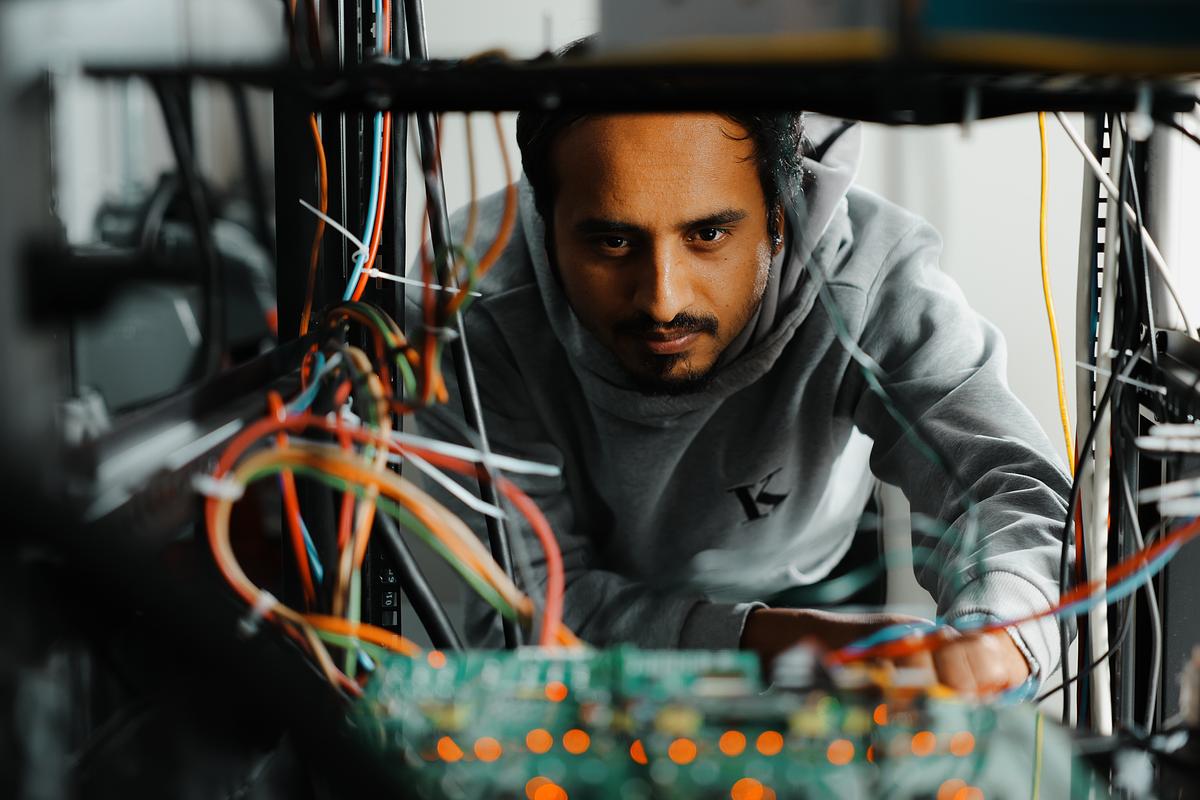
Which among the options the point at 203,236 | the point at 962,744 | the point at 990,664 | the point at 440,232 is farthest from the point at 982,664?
the point at 203,236

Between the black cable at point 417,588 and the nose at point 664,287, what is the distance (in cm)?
81

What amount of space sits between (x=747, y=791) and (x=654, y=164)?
110 centimetres

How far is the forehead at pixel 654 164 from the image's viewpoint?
1453 millimetres

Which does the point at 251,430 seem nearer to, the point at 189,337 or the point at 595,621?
the point at 189,337

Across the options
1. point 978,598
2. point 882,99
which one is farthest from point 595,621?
point 882,99

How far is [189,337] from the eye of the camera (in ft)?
3.54

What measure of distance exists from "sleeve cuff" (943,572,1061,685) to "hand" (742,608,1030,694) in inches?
0.7

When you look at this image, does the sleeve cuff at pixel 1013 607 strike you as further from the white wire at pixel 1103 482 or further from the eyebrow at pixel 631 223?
the eyebrow at pixel 631 223

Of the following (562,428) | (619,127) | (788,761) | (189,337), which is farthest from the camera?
(562,428)

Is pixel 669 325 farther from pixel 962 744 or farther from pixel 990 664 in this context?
pixel 962 744

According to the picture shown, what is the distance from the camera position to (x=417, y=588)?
763mm

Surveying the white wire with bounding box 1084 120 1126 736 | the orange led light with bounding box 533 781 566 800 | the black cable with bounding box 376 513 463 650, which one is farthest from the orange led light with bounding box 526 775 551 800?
the white wire with bounding box 1084 120 1126 736

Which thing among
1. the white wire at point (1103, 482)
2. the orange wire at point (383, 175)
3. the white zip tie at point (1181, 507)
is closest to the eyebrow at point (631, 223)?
Answer: the orange wire at point (383, 175)

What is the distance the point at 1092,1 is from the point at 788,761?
38cm
